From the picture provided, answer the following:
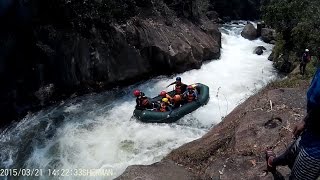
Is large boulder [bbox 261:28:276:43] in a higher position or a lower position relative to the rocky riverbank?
lower

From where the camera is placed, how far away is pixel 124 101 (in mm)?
15383

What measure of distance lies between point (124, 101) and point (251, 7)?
1013 inches

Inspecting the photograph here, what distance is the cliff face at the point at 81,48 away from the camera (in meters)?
14.0

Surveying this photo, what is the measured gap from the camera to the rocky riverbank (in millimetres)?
5203

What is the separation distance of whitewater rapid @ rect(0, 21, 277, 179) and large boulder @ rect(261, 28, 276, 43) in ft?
28.9

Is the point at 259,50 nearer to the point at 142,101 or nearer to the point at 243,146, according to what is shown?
the point at 142,101

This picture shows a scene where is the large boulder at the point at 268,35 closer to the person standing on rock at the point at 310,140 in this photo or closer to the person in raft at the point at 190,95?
the person in raft at the point at 190,95

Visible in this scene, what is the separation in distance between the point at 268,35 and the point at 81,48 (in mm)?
15544

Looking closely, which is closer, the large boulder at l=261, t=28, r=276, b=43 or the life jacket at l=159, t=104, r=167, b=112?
the life jacket at l=159, t=104, r=167, b=112

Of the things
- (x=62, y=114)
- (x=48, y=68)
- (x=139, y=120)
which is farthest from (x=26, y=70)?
(x=139, y=120)

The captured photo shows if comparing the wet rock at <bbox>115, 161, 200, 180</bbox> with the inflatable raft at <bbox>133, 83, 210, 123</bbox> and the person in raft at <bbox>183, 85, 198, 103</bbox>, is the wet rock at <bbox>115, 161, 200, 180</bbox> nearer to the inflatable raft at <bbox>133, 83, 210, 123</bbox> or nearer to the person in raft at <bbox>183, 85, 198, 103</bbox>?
the inflatable raft at <bbox>133, 83, 210, 123</bbox>

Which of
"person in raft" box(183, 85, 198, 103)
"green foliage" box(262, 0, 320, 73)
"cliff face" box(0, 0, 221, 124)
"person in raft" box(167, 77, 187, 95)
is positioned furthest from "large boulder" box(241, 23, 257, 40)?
"person in raft" box(183, 85, 198, 103)

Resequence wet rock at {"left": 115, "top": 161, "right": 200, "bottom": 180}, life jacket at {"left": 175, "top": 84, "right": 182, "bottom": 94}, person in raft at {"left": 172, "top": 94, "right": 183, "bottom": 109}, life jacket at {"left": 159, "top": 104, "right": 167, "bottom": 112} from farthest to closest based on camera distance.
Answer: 1. life jacket at {"left": 175, "top": 84, "right": 182, "bottom": 94}
2. person in raft at {"left": 172, "top": 94, "right": 183, "bottom": 109}
3. life jacket at {"left": 159, "top": 104, "right": 167, "bottom": 112}
4. wet rock at {"left": 115, "top": 161, "right": 200, "bottom": 180}

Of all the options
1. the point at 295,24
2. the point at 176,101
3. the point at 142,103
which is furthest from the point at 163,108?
the point at 295,24
